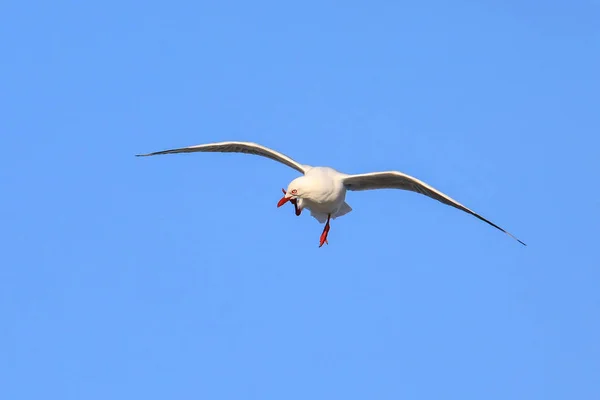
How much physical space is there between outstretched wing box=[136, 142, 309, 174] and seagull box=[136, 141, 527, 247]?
27mm

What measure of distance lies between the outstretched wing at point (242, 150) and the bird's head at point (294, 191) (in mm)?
1560

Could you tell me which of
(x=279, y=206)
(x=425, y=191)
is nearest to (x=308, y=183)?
(x=279, y=206)

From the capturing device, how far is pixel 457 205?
109 feet

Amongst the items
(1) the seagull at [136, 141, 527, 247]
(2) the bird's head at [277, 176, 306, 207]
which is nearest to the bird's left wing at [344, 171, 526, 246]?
(1) the seagull at [136, 141, 527, 247]

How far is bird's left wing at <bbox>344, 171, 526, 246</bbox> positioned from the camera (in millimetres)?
33250

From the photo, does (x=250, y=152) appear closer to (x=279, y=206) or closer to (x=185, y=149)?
(x=185, y=149)

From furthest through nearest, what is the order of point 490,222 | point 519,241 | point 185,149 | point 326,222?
point 185,149 → point 326,222 → point 490,222 → point 519,241

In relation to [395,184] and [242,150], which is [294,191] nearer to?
[395,184]

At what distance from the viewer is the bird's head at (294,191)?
33.1 meters

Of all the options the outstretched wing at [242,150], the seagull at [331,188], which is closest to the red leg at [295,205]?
the seagull at [331,188]

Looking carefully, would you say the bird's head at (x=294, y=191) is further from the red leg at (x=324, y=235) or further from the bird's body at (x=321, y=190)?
the red leg at (x=324, y=235)

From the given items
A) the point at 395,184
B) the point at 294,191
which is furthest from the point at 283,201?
the point at 395,184

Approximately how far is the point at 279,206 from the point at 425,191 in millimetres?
3952

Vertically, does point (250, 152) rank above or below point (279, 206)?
above
